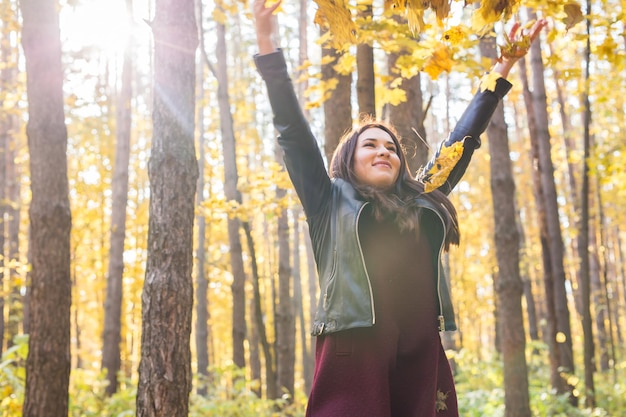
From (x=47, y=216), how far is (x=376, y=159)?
334 centimetres

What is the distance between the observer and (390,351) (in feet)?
7.41

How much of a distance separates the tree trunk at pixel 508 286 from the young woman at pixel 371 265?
14.7ft

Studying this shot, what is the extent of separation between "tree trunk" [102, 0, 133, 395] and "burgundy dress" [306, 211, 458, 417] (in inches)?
309

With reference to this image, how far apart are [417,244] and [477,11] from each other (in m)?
0.92

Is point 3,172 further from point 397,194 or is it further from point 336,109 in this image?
point 397,194

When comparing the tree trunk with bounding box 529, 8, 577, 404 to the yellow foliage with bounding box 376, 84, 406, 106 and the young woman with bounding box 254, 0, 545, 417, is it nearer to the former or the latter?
the yellow foliage with bounding box 376, 84, 406, 106

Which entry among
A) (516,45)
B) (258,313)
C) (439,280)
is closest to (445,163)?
(439,280)

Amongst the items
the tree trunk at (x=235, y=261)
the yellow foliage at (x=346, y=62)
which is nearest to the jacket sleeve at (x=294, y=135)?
the yellow foliage at (x=346, y=62)

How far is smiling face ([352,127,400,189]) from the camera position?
252 centimetres

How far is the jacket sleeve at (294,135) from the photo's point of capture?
7.76 feet

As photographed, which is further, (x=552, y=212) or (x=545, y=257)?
(x=552, y=212)

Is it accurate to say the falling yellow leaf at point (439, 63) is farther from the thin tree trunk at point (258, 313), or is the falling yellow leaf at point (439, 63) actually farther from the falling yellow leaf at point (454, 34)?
the thin tree trunk at point (258, 313)

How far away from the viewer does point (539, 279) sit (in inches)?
989

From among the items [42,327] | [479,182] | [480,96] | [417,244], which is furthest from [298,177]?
[479,182]
